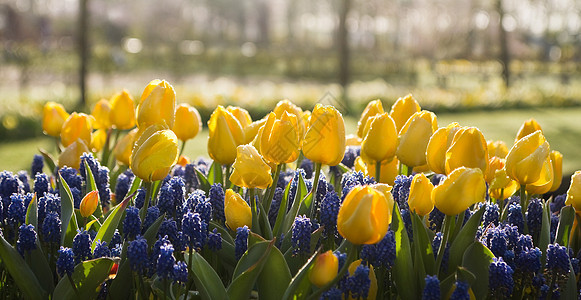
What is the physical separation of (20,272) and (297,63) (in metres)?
24.1

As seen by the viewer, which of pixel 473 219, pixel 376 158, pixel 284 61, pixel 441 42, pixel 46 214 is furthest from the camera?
pixel 441 42

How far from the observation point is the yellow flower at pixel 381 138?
1.57 metres

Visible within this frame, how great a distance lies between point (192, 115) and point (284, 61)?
24208 mm

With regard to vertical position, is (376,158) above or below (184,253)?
above

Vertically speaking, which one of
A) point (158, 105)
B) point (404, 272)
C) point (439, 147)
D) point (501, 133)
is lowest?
point (501, 133)

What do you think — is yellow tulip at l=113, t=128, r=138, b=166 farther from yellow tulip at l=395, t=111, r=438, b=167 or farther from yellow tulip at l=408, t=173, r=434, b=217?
yellow tulip at l=408, t=173, r=434, b=217

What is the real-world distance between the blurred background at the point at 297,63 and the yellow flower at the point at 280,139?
0.40 metres

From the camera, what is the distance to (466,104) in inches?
430

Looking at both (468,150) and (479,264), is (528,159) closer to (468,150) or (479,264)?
(468,150)

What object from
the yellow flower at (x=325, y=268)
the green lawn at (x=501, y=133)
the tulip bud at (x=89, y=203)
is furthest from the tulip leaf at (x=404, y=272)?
the green lawn at (x=501, y=133)

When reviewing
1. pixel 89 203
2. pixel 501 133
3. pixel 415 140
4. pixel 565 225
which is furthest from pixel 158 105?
pixel 501 133

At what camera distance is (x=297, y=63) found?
25047mm

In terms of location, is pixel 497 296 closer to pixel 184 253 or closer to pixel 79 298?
pixel 184 253

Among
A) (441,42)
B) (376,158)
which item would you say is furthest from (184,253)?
(441,42)
